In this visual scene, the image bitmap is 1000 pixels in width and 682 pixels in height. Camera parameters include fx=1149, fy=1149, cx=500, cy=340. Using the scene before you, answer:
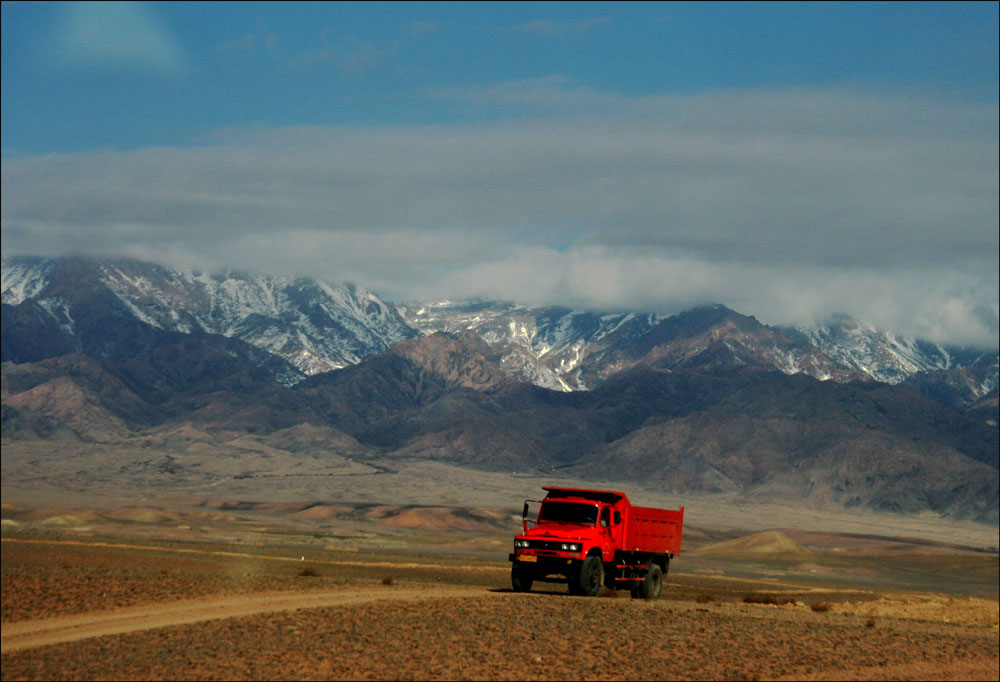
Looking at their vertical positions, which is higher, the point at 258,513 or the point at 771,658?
the point at 771,658

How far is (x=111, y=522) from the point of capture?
137750mm

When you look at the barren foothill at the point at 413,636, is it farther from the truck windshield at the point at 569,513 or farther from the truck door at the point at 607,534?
the truck windshield at the point at 569,513

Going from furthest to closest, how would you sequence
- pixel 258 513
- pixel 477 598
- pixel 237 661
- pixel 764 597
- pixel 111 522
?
pixel 258 513 → pixel 111 522 → pixel 764 597 → pixel 477 598 → pixel 237 661

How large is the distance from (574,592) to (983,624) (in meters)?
17.7

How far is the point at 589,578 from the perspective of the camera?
34344 millimetres

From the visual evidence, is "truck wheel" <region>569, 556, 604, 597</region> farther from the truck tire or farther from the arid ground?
the truck tire

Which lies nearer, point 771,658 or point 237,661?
point 237,661

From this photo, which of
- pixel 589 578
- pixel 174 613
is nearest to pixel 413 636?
pixel 174 613

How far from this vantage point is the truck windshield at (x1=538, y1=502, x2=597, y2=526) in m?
35.4

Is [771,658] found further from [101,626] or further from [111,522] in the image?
[111,522]

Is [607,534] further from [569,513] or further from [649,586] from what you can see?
[649,586]

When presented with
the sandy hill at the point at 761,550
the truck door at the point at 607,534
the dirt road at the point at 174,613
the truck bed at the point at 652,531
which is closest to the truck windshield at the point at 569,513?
the truck door at the point at 607,534

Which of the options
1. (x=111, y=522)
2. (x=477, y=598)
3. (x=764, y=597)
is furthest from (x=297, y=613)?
(x=111, y=522)

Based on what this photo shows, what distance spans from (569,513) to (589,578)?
7.51 ft
